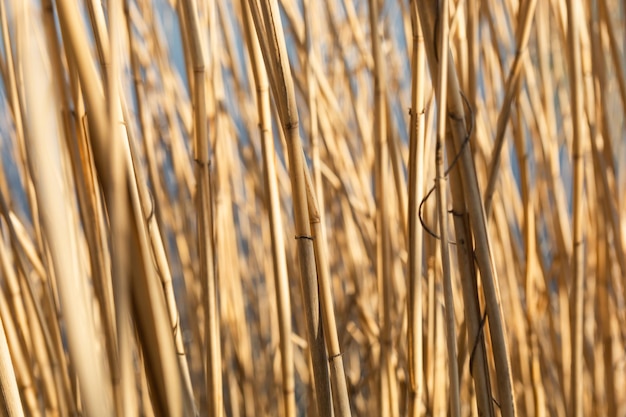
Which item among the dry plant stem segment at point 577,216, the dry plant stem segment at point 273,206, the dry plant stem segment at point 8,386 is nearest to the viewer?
the dry plant stem segment at point 8,386

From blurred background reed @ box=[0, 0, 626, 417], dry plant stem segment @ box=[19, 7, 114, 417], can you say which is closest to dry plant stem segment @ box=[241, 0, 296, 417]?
blurred background reed @ box=[0, 0, 626, 417]

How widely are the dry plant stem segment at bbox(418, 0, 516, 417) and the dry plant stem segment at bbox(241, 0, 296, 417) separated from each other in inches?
4.3

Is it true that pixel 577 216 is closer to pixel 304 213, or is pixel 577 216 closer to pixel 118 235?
pixel 304 213

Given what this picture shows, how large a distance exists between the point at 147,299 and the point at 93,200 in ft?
0.55

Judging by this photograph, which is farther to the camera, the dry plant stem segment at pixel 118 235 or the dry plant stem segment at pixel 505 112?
the dry plant stem segment at pixel 505 112

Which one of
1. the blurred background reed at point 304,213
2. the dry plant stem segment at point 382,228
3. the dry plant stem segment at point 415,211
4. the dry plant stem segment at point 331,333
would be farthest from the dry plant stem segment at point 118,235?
the dry plant stem segment at point 382,228

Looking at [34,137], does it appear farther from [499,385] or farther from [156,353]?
[499,385]

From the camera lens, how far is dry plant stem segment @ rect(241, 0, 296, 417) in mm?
438

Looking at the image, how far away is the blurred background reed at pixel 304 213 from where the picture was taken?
0.25 metres

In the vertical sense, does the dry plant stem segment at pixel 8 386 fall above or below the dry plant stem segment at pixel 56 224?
below

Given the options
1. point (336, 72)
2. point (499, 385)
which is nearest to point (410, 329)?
point (499, 385)

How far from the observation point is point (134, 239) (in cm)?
26

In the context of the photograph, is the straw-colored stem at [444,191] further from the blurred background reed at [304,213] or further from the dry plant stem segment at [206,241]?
the dry plant stem segment at [206,241]

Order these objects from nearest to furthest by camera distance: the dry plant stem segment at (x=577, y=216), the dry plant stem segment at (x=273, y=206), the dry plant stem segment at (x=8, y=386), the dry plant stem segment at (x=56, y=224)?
the dry plant stem segment at (x=56, y=224) < the dry plant stem segment at (x=8, y=386) < the dry plant stem segment at (x=273, y=206) < the dry plant stem segment at (x=577, y=216)
